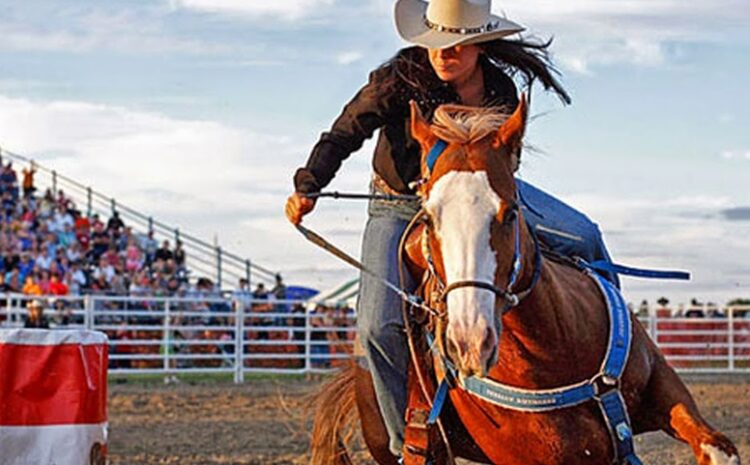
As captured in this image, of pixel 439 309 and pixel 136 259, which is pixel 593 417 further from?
pixel 136 259

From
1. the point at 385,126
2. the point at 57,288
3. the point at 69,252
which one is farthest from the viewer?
the point at 69,252

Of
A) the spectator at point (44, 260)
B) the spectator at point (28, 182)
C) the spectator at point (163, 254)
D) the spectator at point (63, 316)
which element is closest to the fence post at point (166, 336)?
the spectator at point (63, 316)

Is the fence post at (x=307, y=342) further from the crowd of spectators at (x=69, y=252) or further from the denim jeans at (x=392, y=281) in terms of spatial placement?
the denim jeans at (x=392, y=281)

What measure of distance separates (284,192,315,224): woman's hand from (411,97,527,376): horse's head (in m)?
0.73

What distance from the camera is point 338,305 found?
2248 cm

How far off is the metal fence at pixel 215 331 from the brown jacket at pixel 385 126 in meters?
13.9

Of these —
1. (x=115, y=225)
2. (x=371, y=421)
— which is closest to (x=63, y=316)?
(x=115, y=225)

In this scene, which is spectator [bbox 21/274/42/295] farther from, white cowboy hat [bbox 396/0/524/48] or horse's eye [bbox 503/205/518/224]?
horse's eye [bbox 503/205/518/224]

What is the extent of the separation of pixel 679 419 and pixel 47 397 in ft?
6.92

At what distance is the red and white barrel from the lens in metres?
5.05

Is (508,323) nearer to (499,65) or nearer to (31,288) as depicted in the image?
(499,65)

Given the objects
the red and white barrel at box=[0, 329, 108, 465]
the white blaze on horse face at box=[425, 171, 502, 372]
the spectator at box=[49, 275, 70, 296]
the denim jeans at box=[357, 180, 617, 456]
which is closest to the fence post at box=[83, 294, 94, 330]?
the spectator at box=[49, 275, 70, 296]

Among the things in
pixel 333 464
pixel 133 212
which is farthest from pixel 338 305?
pixel 333 464

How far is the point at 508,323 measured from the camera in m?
4.41
